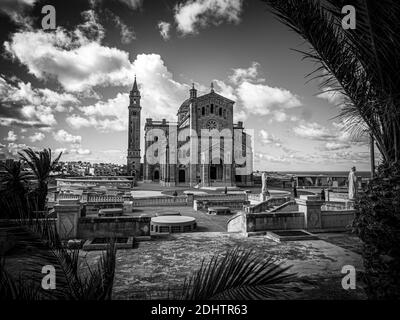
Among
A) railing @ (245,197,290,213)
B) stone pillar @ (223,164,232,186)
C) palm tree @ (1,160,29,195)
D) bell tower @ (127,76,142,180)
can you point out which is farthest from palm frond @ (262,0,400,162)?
bell tower @ (127,76,142,180)

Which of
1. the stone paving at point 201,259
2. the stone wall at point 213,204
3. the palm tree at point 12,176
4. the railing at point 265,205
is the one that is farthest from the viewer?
the stone wall at point 213,204

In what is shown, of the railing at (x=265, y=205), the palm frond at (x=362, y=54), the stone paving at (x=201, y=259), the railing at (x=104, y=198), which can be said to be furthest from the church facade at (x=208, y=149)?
the palm frond at (x=362, y=54)

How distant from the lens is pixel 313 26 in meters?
3.59

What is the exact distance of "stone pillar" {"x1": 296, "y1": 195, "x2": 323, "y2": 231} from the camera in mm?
10555

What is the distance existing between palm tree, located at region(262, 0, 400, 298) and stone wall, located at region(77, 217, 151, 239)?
24.0ft

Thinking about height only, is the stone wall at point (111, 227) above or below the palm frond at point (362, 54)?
below

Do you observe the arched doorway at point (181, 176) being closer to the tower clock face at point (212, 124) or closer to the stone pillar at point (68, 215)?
the tower clock face at point (212, 124)

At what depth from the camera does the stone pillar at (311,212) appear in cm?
1055

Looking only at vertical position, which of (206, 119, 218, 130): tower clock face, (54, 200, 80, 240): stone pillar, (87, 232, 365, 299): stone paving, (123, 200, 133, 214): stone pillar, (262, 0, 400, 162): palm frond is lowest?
(123, 200, 133, 214): stone pillar

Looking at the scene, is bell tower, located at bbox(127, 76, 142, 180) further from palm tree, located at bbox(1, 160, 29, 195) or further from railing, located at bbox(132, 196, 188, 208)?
palm tree, located at bbox(1, 160, 29, 195)

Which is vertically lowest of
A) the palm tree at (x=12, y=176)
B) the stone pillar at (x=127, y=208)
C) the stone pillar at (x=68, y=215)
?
the stone pillar at (x=127, y=208)

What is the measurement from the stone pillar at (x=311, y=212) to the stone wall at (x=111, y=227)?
6578mm

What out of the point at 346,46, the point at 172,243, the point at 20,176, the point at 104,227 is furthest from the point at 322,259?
the point at 20,176
